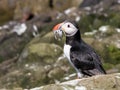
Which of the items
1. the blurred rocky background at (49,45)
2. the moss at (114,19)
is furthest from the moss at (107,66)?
the moss at (114,19)

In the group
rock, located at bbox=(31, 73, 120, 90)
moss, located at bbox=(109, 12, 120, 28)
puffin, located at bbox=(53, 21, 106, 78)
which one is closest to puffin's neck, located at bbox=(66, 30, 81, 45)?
puffin, located at bbox=(53, 21, 106, 78)

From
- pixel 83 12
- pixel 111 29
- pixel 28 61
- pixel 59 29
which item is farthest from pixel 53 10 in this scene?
pixel 59 29

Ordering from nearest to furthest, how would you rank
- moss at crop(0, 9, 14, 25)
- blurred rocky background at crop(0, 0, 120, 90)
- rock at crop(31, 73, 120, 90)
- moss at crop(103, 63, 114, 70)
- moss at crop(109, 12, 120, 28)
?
rock at crop(31, 73, 120, 90), moss at crop(103, 63, 114, 70), blurred rocky background at crop(0, 0, 120, 90), moss at crop(109, 12, 120, 28), moss at crop(0, 9, 14, 25)

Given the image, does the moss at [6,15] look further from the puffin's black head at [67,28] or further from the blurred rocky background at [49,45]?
the puffin's black head at [67,28]

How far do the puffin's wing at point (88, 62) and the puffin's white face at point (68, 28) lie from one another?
1.82 feet

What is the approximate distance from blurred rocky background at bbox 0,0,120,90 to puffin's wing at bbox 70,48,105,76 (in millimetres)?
758

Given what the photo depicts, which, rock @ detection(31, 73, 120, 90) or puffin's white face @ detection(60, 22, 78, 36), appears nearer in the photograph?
rock @ detection(31, 73, 120, 90)

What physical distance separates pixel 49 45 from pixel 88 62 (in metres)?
8.96

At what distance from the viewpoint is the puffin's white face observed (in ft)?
38.3

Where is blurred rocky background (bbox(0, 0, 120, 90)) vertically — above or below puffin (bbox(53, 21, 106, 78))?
below

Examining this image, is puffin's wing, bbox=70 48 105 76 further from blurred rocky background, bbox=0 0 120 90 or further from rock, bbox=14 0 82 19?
rock, bbox=14 0 82 19

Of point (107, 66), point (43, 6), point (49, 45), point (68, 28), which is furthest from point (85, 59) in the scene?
point (43, 6)

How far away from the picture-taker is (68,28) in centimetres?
1173

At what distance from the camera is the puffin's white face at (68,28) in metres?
11.7
